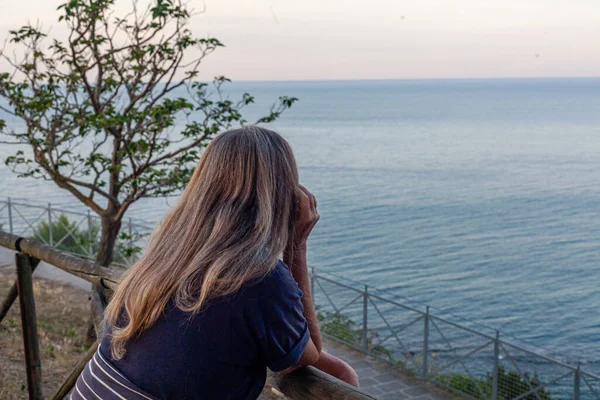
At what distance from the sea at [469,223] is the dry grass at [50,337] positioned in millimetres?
1745

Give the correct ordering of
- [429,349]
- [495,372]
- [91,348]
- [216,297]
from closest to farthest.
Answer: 1. [216,297]
2. [91,348]
3. [495,372]
4. [429,349]

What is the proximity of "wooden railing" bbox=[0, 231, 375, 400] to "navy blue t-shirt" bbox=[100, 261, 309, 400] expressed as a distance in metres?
0.20

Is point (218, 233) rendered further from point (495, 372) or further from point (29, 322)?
point (495, 372)

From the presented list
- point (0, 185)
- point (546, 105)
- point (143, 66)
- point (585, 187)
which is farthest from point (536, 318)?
point (546, 105)

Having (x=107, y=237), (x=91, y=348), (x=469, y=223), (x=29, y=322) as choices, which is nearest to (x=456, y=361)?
(x=107, y=237)

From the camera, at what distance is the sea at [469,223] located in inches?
954

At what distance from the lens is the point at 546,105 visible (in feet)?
467

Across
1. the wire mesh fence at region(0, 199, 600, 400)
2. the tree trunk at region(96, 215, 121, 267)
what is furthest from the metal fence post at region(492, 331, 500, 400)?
the tree trunk at region(96, 215, 121, 267)

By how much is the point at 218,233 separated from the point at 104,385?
467mm

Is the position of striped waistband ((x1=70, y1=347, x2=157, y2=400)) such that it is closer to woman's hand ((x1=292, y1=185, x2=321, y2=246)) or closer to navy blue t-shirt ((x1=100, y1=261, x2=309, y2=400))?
navy blue t-shirt ((x1=100, y1=261, x2=309, y2=400))

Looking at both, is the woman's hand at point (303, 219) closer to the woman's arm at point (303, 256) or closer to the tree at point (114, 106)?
the woman's arm at point (303, 256)

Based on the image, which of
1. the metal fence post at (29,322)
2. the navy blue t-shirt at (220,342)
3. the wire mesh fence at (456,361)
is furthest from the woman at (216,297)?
the wire mesh fence at (456,361)

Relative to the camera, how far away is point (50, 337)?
7.79 metres

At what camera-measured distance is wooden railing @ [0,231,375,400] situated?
5.99ft
